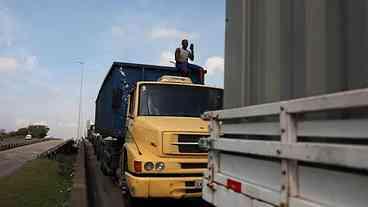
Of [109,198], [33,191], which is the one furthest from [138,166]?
[109,198]

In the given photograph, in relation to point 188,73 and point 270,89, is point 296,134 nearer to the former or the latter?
point 270,89

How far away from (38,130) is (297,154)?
10067 centimetres

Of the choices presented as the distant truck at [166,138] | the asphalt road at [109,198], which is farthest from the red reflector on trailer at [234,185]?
the distant truck at [166,138]

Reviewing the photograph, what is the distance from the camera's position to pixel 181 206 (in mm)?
9297

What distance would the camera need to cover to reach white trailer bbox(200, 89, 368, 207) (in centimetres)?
207

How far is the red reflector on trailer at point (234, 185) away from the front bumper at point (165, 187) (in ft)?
15.1

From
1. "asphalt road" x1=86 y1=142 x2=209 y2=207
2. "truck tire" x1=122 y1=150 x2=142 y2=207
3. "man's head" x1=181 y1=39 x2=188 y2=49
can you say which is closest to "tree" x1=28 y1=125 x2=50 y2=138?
"asphalt road" x1=86 y1=142 x2=209 y2=207

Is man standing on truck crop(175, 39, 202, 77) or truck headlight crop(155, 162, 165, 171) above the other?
man standing on truck crop(175, 39, 202, 77)

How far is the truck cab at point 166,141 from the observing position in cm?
801

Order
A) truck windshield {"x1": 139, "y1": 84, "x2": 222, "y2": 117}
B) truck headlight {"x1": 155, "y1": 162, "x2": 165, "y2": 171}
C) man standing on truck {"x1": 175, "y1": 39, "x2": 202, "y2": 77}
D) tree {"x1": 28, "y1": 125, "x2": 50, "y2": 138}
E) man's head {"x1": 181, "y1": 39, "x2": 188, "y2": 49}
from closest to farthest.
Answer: truck headlight {"x1": 155, "y1": 162, "x2": 165, "y2": 171} → truck windshield {"x1": 139, "y1": 84, "x2": 222, "y2": 117} → man's head {"x1": 181, "y1": 39, "x2": 188, "y2": 49} → man standing on truck {"x1": 175, "y1": 39, "x2": 202, "y2": 77} → tree {"x1": 28, "y1": 125, "x2": 50, "y2": 138}

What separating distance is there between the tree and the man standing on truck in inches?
3452

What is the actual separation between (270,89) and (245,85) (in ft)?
1.37

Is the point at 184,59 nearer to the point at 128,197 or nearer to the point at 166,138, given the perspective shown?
the point at 166,138

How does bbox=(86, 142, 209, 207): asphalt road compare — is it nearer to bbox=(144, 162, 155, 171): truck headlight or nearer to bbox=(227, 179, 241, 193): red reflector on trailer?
bbox=(144, 162, 155, 171): truck headlight
